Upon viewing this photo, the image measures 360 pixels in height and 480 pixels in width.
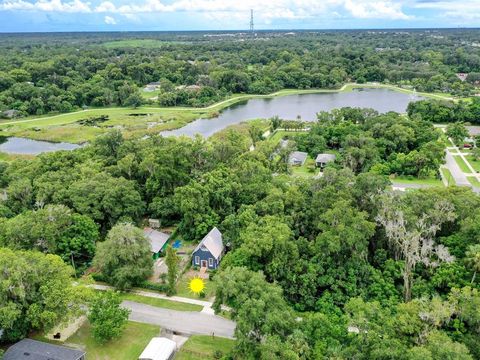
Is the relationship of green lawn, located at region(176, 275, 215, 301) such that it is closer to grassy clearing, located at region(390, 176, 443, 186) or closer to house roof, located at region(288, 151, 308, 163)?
house roof, located at region(288, 151, 308, 163)

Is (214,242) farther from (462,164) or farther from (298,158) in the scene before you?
(462,164)

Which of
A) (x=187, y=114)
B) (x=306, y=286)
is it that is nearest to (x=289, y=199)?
(x=306, y=286)

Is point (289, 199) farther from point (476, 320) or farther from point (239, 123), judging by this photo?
point (239, 123)

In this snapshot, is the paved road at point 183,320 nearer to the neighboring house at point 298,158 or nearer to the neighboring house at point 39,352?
the neighboring house at point 39,352

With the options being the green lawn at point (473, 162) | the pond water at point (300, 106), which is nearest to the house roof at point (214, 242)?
the green lawn at point (473, 162)

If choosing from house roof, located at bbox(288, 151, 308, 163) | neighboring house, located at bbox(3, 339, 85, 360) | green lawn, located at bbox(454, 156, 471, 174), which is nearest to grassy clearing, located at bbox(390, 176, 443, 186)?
green lawn, located at bbox(454, 156, 471, 174)

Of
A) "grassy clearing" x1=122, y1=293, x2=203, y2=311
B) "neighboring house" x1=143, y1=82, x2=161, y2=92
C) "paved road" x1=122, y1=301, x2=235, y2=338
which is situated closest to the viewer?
"paved road" x1=122, y1=301, x2=235, y2=338
